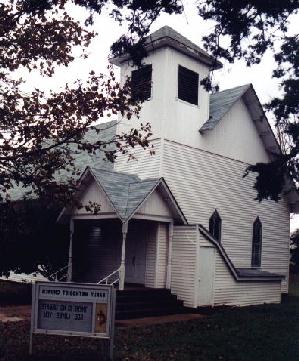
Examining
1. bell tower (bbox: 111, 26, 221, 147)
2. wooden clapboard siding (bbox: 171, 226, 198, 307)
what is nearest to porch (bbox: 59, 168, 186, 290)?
wooden clapboard siding (bbox: 171, 226, 198, 307)

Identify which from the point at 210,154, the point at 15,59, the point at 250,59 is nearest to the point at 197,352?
the point at 250,59

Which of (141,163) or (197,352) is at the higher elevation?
(141,163)

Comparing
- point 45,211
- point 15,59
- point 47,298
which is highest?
point 15,59

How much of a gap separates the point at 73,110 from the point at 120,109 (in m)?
1.13

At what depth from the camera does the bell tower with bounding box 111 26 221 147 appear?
65.7 feet

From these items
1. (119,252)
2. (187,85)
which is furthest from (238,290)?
(187,85)

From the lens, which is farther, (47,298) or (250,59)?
(250,59)

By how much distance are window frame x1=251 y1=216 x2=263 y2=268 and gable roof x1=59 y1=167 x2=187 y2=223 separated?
6.92 meters

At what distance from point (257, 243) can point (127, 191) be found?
9494 mm

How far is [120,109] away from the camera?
39.0ft

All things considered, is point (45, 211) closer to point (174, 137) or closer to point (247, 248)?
point (174, 137)

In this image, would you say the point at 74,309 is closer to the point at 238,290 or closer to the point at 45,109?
the point at 45,109

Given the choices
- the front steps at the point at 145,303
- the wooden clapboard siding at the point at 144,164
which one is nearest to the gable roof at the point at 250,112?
the wooden clapboard siding at the point at 144,164

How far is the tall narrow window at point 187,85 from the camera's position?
20.9 meters
